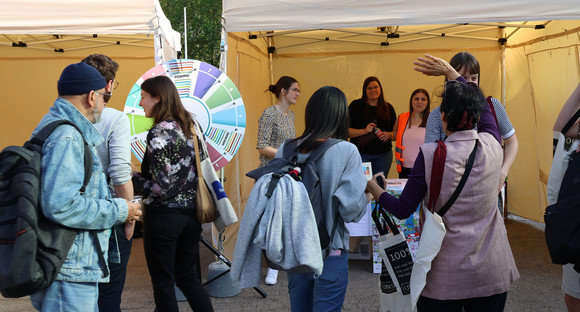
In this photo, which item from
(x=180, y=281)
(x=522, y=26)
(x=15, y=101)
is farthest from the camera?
(x=15, y=101)

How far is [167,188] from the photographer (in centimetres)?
287

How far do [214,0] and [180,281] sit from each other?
22.1 m

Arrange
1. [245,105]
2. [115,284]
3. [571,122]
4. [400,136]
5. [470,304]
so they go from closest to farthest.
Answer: [470,304], [571,122], [115,284], [245,105], [400,136]

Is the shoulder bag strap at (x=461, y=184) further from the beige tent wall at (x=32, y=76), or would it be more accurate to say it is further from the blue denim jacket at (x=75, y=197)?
the beige tent wall at (x=32, y=76)

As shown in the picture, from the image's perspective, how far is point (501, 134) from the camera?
286 cm

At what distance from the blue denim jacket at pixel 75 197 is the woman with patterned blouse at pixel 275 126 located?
2.44 metres

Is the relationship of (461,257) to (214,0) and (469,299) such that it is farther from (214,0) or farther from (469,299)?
(214,0)

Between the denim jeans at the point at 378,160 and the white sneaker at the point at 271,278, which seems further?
the denim jeans at the point at 378,160

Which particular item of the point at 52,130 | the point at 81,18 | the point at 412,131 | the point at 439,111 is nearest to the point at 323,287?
the point at 439,111

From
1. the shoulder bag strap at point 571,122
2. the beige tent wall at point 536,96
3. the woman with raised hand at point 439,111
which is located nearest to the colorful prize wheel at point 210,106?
Answer: the woman with raised hand at point 439,111

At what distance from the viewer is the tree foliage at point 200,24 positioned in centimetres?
2250

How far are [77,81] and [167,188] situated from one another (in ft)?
3.11

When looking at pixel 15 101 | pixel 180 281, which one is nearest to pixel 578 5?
pixel 180 281

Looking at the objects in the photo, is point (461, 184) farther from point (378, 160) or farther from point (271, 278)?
point (378, 160)
